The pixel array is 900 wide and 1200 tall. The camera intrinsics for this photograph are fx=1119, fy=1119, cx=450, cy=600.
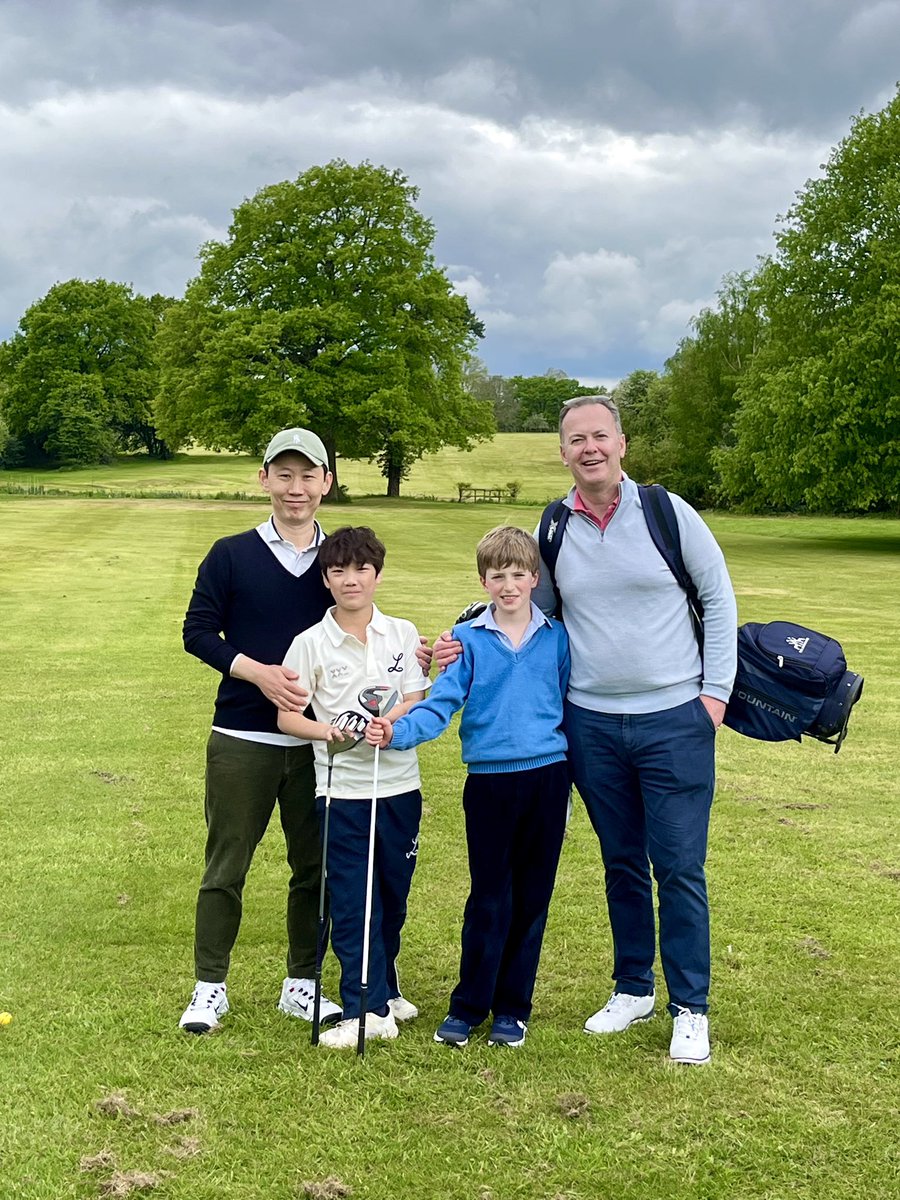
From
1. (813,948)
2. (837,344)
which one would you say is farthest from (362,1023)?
(837,344)

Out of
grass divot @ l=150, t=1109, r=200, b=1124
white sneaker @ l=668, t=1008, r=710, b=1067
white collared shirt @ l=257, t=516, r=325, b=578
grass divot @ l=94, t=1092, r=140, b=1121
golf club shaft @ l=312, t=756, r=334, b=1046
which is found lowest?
grass divot @ l=94, t=1092, r=140, b=1121

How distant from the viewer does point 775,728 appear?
4.48 m

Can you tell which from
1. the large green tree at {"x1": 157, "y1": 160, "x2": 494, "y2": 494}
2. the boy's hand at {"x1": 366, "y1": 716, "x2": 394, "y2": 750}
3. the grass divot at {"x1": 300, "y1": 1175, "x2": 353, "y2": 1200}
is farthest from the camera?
the large green tree at {"x1": 157, "y1": 160, "x2": 494, "y2": 494}

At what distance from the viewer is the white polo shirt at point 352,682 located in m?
4.42

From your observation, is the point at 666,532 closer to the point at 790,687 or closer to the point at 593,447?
the point at 593,447

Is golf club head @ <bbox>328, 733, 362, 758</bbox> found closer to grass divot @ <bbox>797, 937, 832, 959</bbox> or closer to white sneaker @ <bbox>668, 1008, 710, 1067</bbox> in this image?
white sneaker @ <bbox>668, 1008, 710, 1067</bbox>

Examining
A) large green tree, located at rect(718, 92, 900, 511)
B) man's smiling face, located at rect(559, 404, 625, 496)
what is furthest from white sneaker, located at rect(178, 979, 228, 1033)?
large green tree, located at rect(718, 92, 900, 511)

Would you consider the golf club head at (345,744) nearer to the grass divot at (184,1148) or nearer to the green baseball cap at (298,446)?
the green baseball cap at (298,446)

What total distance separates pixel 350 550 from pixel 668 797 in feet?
5.14

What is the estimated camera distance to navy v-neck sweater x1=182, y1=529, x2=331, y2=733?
14.7 feet

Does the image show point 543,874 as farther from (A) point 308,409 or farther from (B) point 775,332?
(A) point 308,409

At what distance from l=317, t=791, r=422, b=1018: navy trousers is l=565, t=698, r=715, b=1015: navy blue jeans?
76 centimetres

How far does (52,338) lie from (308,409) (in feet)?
132

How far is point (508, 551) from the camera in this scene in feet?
14.2
